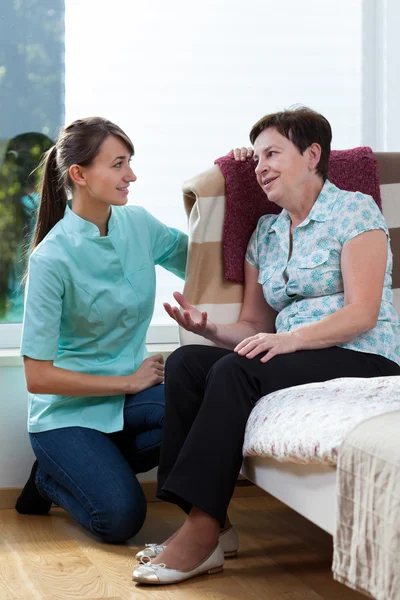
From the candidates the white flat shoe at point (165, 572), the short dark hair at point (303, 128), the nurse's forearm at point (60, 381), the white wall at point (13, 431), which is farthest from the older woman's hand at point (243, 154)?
the white flat shoe at point (165, 572)

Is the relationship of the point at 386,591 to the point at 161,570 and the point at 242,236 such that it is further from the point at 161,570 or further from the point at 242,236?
the point at 242,236

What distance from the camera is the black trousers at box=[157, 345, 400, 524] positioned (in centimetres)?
163

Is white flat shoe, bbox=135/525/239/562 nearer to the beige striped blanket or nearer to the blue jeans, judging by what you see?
the blue jeans

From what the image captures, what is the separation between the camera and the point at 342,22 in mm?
2867

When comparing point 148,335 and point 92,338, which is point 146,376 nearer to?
point 92,338

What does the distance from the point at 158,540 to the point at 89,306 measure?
2.00 feet

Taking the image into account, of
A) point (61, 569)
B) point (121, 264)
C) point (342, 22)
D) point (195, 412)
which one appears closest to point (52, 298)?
point (121, 264)

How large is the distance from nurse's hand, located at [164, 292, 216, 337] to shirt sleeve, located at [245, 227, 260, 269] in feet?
0.68

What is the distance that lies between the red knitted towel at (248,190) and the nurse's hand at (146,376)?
0.31 meters

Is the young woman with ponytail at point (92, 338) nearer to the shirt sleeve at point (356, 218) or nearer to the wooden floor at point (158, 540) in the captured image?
the wooden floor at point (158, 540)

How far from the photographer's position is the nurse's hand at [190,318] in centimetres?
193

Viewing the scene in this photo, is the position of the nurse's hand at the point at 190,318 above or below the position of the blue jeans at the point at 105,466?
above

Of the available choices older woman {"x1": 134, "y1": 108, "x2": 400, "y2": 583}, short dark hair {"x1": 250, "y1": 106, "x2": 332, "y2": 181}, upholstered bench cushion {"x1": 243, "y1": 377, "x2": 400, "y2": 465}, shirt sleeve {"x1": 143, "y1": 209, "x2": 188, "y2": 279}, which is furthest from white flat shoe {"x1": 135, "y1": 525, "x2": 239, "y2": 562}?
short dark hair {"x1": 250, "y1": 106, "x2": 332, "y2": 181}

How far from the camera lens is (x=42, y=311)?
205 centimetres
